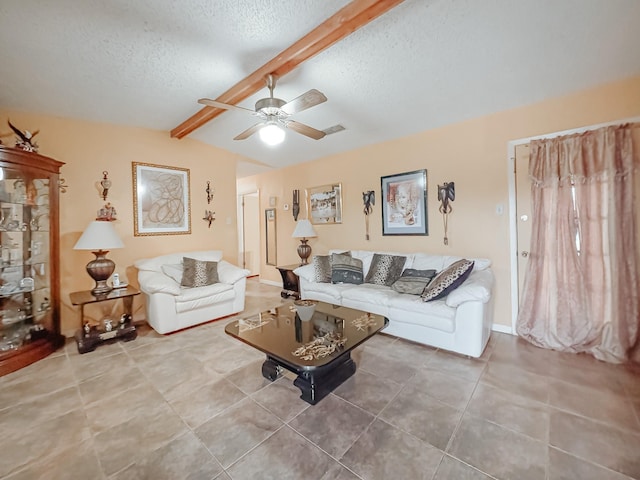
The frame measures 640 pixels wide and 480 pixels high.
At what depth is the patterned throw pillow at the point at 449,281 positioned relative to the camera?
2.54 m

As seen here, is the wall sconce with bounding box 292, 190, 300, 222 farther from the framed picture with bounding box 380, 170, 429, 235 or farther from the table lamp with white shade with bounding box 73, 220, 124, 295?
the table lamp with white shade with bounding box 73, 220, 124, 295

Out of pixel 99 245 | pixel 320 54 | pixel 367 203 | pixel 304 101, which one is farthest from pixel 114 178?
pixel 367 203

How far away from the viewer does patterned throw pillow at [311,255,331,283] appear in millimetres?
3625

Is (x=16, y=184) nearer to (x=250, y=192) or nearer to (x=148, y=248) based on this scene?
(x=148, y=248)

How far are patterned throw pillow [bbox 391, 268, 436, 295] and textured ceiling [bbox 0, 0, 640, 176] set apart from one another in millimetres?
1811

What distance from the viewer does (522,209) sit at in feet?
9.34

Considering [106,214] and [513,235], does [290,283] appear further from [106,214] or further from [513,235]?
[513,235]

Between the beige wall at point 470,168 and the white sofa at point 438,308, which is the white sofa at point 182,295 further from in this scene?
the beige wall at point 470,168

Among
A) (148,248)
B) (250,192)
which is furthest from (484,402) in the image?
(250,192)

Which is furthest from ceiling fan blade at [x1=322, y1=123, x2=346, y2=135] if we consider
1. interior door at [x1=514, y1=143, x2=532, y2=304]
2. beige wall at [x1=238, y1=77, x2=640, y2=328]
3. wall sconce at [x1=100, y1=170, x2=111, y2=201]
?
wall sconce at [x1=100, y1=170, x2=111, y2=201]

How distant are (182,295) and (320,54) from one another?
9.39 feet

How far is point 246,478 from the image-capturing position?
1302 millimetres

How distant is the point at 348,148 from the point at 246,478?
13.1 ft

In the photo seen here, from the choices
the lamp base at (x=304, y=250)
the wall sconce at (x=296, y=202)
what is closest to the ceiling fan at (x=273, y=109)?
the lamp base at (x=304, y=250)
